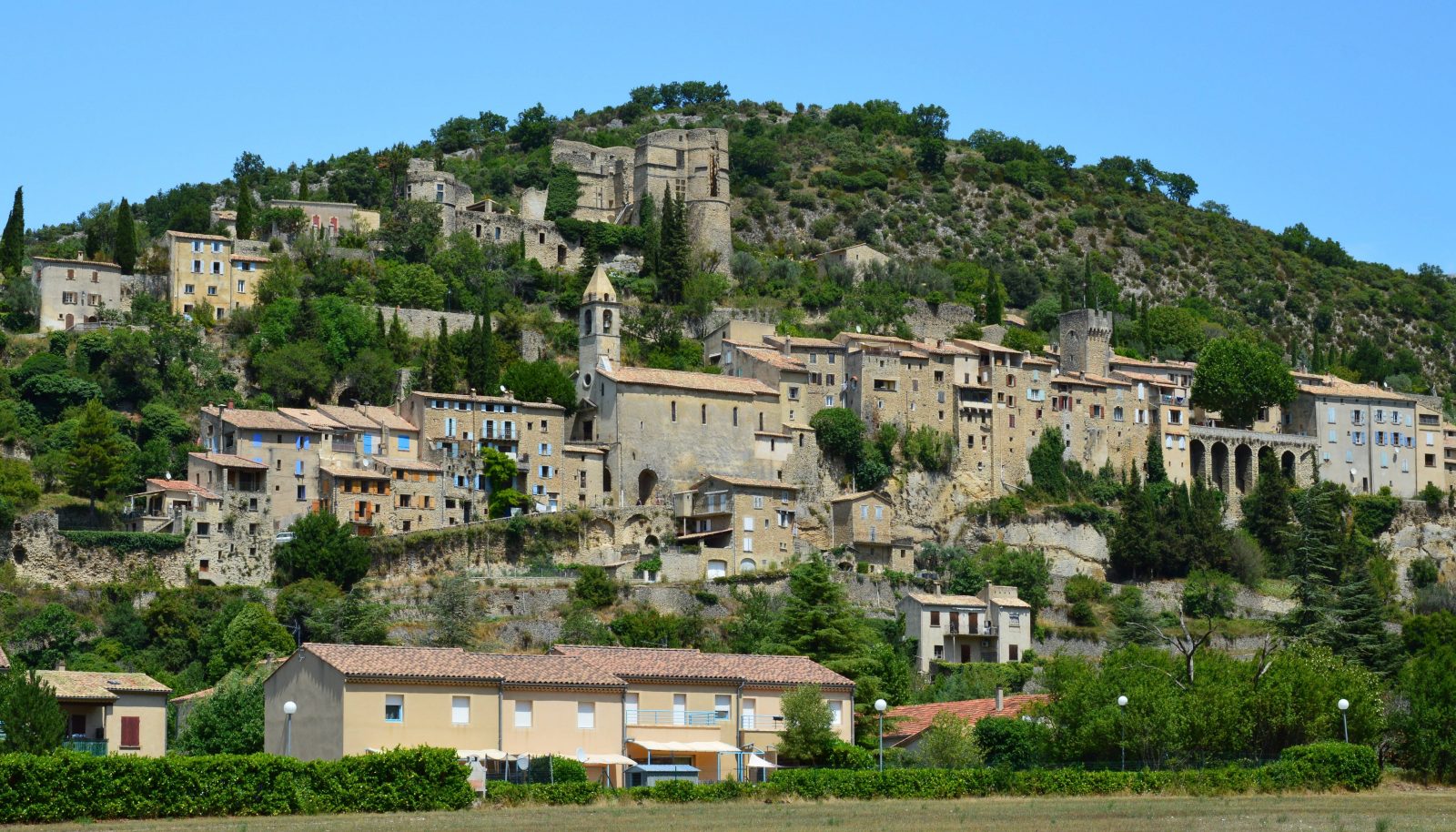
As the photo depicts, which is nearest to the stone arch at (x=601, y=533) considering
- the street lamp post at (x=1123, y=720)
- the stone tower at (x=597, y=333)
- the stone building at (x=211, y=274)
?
the stone tower at (x=597, y=333)

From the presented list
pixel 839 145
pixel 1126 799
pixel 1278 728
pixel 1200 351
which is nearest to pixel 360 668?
pixel 1126 799

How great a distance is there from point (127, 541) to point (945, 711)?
3357cm

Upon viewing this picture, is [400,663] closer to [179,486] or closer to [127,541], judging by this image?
[127,541]

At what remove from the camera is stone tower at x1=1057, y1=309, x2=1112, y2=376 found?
104 meters

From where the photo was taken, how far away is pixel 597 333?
9356 centimetres

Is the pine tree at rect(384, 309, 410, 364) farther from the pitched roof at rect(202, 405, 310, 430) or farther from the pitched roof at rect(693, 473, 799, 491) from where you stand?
the pitched roof at rect(693, 473, 799, 491)

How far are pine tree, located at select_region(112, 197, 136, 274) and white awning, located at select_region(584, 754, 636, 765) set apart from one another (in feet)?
187

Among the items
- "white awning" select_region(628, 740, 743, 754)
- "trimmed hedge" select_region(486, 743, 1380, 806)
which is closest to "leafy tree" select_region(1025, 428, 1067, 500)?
"white awning" select_region(628, 740, 743, 754)

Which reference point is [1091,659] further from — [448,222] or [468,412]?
[448,222]

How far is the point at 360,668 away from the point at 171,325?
155 ft

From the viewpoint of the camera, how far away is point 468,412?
87.9m

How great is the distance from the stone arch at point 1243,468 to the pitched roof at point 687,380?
24.8 m

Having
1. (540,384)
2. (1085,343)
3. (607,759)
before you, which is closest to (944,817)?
(607,759)

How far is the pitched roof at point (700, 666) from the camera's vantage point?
182ft
